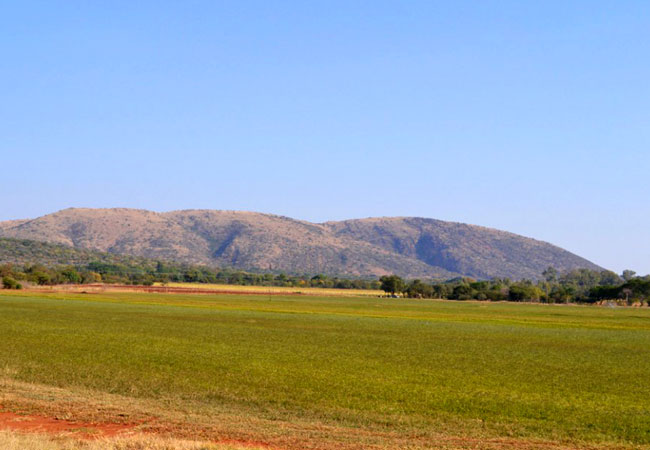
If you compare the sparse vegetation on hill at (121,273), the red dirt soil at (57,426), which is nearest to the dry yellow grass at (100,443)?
the red dirt soil at (57,426)

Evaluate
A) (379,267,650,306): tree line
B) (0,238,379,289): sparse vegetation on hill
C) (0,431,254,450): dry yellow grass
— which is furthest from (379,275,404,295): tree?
(0,431,254,450): dry yellow grass

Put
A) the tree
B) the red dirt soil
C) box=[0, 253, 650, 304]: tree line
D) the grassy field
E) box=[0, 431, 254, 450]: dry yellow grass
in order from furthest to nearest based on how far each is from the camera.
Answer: the tree < box=[0, 253, 650, 304]: tree line < the grassy field < the red dirt soil < box=[0, 431, 254, 450]: dry yellow grass

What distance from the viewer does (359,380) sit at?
2591cm

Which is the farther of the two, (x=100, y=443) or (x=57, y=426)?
(x=57, y=426)

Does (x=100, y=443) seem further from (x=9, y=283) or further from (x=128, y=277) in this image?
(x=128, y=277)

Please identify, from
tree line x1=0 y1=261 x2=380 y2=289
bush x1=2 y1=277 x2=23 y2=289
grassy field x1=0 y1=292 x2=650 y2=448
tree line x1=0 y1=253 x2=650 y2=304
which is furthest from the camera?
tree line x1=0 y1=253 x2=650 y2=304

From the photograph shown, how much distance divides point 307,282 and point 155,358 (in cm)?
16118

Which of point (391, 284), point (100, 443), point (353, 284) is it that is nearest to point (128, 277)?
point (353, 284)

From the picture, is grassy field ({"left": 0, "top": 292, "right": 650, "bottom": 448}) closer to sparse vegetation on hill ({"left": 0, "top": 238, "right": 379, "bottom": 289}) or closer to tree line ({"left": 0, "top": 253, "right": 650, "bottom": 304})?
tree line ({"left": 0, "top": 253, "right": 650, "bottom": 304})

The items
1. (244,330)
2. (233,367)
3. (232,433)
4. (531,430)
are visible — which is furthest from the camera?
(244,330)

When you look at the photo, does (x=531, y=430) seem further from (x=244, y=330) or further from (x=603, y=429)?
(x=244, y=330)

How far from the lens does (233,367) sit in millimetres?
28641

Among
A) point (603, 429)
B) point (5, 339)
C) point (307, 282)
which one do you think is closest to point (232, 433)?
point (603, 429)

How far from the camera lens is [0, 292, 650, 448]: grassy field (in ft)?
59.8
